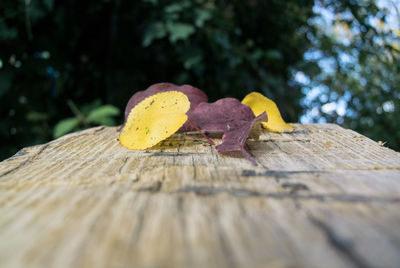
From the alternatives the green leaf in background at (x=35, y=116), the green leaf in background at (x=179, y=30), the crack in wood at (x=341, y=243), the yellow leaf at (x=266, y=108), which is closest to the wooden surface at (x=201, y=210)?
the crack in wood at (x=341, y=243)

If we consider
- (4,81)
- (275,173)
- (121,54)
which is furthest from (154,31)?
(275,173)

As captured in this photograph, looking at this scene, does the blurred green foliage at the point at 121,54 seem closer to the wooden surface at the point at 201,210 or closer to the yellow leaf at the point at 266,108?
the yellow leaf at the point at 266,108

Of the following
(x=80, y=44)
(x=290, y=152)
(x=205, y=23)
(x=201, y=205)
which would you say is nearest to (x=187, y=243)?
(x=201, y=205)

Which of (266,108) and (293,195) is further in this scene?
(266,108)

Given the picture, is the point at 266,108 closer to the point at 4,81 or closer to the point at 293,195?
the point at 293,195

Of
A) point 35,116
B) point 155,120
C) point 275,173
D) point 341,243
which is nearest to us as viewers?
point 341,243

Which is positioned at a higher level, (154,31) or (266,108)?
(154,31)
